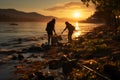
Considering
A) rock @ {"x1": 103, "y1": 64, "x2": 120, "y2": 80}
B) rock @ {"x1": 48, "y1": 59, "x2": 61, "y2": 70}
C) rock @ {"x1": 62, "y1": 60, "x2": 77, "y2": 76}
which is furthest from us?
rock @ {"x1": 48, "y1": 59, "x2": 61, "y2": 70}

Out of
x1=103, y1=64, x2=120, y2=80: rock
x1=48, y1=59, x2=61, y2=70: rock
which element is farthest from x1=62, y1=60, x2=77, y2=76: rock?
x1=103, y1=64, x2=120, y2=80: rock

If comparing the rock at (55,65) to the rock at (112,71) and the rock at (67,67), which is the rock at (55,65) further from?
the rock at (112,71)

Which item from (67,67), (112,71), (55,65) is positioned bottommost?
(55,65)

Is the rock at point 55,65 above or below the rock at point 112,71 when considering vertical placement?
below

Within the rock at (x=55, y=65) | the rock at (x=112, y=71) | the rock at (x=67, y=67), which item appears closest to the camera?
the rock at (x=112, y=71)

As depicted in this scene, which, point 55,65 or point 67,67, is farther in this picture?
point 55,65

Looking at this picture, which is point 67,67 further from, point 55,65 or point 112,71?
point 112,71

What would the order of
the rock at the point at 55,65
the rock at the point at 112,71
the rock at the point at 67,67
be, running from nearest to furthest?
the rock at the point at 112,71 → the rock at the point at 67,67 → the rock at the point at 55,65

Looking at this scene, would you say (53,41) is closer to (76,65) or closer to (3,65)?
(3,65)

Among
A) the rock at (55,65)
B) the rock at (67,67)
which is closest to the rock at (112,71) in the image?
the rock at (67,67)

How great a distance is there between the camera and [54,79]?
465 inches

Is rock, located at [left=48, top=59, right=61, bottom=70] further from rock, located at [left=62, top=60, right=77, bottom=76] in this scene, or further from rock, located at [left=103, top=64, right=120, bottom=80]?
rock, located at [left=103, top=64, right=120, bottom=80]

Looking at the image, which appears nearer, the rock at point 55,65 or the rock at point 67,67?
the rock at point 67,67

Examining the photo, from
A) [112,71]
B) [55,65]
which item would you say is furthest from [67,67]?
[112,71]
